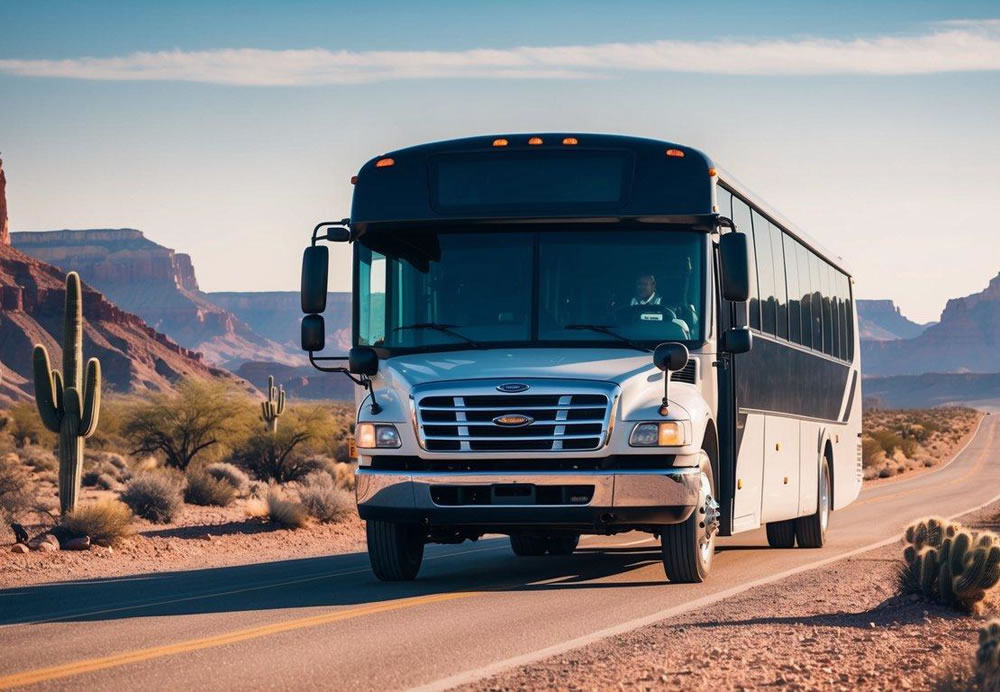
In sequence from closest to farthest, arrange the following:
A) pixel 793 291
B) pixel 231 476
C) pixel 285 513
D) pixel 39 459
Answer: pixel 793 291 → pixel 285 513 → pixel 231 476 → pixel 39 459

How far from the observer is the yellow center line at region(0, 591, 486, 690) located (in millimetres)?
7775

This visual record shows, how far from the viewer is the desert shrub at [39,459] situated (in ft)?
139

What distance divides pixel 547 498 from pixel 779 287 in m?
5.77

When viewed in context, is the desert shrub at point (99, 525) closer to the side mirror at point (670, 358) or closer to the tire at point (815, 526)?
the tire at point (815, 526)

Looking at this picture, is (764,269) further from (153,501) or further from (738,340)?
(153,501)

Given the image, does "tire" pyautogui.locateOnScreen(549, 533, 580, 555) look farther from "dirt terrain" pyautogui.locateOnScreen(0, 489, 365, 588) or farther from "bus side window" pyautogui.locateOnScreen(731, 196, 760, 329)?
"bus side window" pyautogui.locateOnScreen(731, 196, 760, 329)

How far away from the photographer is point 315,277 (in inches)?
473

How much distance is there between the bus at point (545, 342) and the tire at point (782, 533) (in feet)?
16.1

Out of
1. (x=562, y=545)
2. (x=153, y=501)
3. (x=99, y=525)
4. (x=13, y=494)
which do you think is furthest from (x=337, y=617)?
(x=13, y=494)

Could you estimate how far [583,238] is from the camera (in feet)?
40.6

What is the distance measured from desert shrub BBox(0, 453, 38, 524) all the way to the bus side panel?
34.5ft

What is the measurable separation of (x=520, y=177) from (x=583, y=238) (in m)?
0.77

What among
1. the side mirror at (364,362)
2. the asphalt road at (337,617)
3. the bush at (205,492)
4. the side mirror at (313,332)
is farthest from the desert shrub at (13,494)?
the side mirror at (364,362)

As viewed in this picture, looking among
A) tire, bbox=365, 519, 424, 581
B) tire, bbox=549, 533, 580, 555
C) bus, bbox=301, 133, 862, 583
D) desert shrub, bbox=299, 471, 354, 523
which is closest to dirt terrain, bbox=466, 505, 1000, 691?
bus, bbox=301, 133, 862, 583
